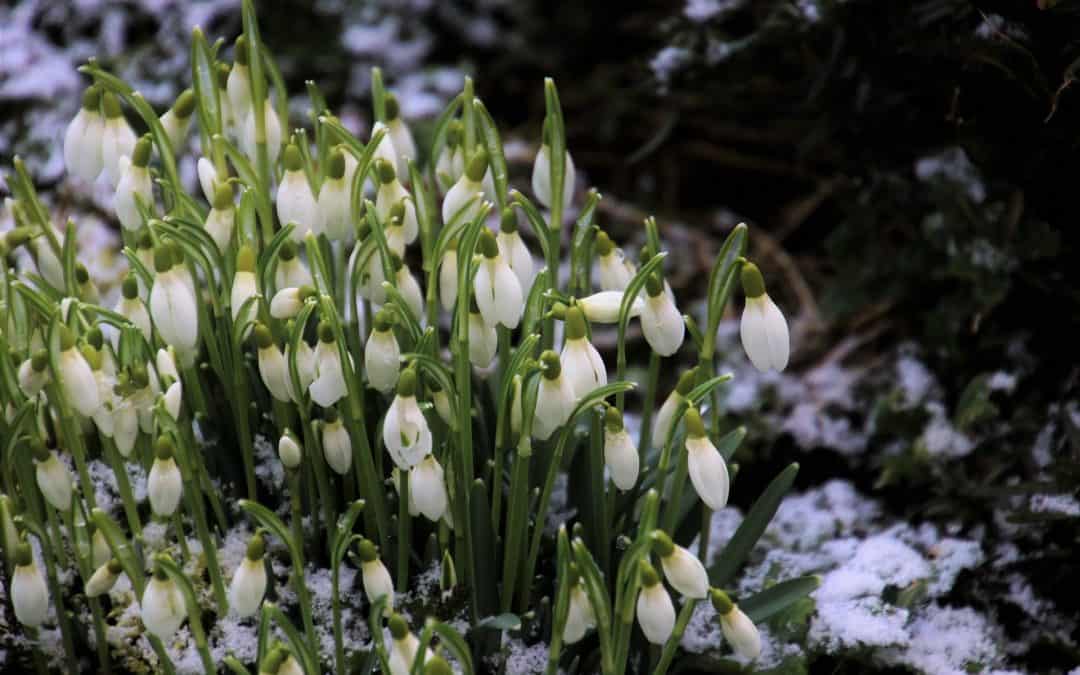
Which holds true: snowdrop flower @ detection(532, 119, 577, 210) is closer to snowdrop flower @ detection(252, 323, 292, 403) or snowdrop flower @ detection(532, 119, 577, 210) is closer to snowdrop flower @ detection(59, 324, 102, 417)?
snowdrop flower @ detection(252, 323, 292, 403)

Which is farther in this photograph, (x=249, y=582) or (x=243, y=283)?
(x=243, y=283)

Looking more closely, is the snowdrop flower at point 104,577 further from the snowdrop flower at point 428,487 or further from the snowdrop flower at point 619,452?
the snowdrop flower at point 619,452

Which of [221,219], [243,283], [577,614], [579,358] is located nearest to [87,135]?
[221,219]

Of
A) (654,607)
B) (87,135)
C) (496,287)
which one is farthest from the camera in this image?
(87,135)

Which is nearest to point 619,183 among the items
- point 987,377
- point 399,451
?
point 987,377

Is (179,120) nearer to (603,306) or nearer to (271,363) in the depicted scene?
(271,363)

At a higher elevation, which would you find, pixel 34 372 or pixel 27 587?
pixel 34 372
